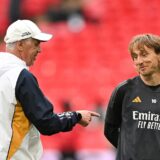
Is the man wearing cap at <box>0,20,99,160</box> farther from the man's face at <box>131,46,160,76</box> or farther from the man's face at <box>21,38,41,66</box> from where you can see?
the man's face at <box>131,46,160,76</box>

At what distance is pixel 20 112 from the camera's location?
171 inches

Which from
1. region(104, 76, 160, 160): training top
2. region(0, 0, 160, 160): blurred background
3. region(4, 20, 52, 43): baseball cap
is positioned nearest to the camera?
region(104, 76, 160, 160): training top

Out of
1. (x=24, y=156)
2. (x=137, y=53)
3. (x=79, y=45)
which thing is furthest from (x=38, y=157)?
(x=79, y=45)

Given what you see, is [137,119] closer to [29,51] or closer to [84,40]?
[29,51]

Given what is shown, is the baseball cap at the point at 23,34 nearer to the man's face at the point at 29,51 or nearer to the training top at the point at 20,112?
the man's face at the point at 29,51

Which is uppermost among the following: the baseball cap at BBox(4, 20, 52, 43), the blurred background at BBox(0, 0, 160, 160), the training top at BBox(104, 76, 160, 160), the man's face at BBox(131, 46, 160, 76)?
the baseball cap at BBox(4, 20, 52, 43)

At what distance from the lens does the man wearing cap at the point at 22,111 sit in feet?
14.1

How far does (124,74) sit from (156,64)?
745 centimetres

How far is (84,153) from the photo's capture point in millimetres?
10445

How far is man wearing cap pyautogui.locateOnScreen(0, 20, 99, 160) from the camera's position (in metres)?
4.30

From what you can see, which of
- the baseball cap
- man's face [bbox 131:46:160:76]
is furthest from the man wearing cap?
man's face [bbox 131:46:160:76]

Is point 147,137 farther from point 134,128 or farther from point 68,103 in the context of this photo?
point 68,103

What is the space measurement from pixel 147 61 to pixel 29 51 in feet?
2.44

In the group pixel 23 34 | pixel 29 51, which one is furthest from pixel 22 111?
pixel 23 34
